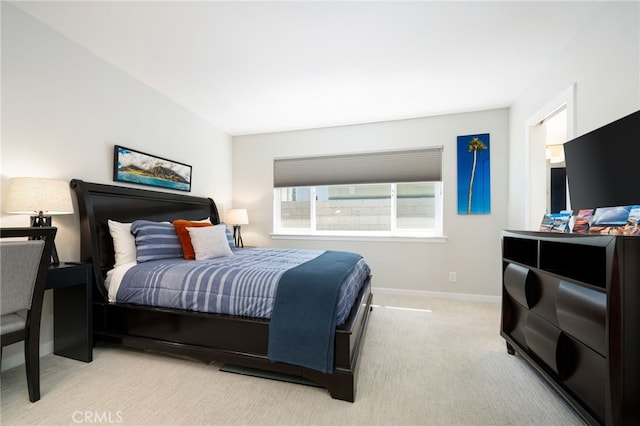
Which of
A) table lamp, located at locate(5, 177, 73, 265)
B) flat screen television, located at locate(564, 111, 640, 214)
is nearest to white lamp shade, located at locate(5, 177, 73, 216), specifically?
table lamp, located at locate(5, 177, 73, 265)

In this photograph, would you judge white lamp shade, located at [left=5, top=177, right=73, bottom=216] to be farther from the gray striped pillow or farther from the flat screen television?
the flat screen television

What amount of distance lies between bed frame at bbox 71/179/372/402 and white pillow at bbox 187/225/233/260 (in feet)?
2.17

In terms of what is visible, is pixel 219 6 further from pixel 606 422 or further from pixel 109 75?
pixel 606 422

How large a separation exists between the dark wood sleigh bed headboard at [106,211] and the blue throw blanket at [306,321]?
1548 mm

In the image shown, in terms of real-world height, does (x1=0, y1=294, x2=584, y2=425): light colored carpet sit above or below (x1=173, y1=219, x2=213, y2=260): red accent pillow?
below

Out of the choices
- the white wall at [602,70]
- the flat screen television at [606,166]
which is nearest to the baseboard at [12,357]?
the flat screen television at [606,166]

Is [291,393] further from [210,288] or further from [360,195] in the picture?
[360,195]

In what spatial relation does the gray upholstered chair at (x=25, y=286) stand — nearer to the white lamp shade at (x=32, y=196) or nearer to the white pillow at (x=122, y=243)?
the white lamp shade at (x=32, y=196)

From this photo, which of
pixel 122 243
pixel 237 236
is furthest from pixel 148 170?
pixel 237 236

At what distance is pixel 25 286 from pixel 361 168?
353 centimetres

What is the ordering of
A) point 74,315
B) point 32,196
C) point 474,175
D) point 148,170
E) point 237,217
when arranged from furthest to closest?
point 237,217 → point 474,175 → point 148,170 → point 74,315 → point 32,196

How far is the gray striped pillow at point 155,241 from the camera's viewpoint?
7.81 feet

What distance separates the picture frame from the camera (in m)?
2.63

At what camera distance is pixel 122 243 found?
2.33m
